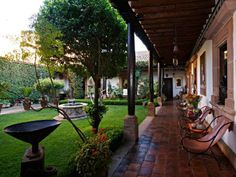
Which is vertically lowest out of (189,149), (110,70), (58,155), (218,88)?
(58,155)

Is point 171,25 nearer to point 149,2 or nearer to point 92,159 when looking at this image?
point 149,2

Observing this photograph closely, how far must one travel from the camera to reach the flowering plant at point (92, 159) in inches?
94.3

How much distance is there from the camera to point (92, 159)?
2.41 meters

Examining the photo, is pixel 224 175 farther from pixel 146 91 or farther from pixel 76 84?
pixel 76 84

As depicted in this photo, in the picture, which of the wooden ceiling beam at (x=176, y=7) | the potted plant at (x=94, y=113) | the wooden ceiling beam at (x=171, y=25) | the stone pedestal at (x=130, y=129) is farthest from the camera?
the potted plant at (x=94, y=113)

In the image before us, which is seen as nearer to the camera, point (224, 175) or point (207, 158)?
point (224, 175)

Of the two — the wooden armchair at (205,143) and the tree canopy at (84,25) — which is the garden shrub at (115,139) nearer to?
the wooden armchair at (205,143)

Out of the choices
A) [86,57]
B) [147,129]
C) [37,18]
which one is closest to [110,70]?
[86,57]

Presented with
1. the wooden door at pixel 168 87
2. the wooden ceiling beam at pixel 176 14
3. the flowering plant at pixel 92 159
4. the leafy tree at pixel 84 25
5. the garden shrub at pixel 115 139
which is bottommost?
the garden shrub at pixel 115 139

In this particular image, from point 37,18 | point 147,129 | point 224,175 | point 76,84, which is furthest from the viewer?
point 76,84

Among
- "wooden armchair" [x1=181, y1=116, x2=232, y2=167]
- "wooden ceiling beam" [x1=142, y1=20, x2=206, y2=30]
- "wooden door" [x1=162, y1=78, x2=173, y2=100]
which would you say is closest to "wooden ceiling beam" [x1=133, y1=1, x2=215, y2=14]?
"wooden ceiling beam" [x1=142, y1=20, x2=206, y2=30]

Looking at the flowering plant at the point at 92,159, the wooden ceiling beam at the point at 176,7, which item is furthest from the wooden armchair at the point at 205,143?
the wooden ceiling beam at the point at 176,7

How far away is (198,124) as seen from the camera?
15.5 feet

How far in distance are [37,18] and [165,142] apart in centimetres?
364
